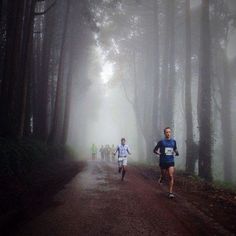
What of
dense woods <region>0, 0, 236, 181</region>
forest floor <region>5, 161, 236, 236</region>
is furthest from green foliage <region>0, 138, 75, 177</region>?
forest floor <region>5, 161, 236, 236</region>

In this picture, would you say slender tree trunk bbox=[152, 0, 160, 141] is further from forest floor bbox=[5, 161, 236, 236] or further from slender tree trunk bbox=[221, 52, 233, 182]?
forest floor bbox=[5, 161, 236, 236]

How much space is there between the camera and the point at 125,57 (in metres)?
37.1

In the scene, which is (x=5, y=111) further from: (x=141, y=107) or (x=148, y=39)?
(x=141, y=107)

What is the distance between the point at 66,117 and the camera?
30672mm

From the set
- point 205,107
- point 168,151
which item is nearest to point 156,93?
point 205,107

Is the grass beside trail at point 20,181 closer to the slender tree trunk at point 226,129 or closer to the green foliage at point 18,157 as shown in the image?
the green foliage at point 18,157

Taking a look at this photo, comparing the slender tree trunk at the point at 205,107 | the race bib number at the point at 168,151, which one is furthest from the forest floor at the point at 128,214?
the slender tree trunk at the point at 205,107

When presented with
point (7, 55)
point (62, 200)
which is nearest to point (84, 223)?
point (62, 200)

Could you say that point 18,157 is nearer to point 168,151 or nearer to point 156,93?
point 168,151

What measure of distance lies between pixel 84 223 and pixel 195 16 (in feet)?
93.3

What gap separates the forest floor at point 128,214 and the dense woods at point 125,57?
6.23 meters

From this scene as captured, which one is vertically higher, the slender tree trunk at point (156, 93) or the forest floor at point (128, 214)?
the slender tree trunk at point (156, 93)

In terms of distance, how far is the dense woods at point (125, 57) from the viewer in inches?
650

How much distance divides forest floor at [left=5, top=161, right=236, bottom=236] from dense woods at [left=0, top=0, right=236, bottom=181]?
6.23 meters
